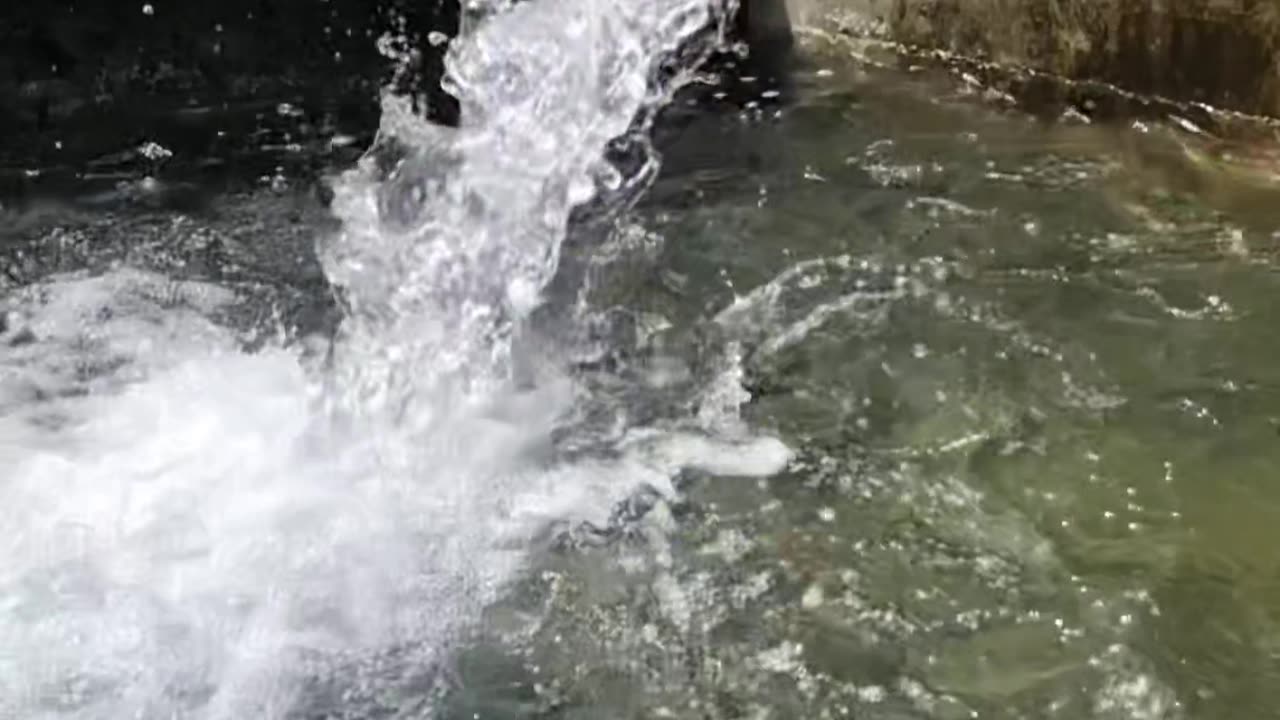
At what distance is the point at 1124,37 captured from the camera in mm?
5586

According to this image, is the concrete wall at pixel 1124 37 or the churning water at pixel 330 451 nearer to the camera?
the churning water at pixel 330 451

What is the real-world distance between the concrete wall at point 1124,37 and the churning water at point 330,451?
1.43m

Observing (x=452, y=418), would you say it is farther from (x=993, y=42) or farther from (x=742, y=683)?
(x=993, y=42)

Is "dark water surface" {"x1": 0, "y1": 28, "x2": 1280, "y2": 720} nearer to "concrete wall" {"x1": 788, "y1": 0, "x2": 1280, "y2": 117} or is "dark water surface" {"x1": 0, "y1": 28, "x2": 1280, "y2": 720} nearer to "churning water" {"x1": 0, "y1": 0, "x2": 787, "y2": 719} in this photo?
"churning water" {"x1": 0, "y1": 0, "x2": 787, "y2": 719}

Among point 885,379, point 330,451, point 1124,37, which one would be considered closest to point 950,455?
point 885,379

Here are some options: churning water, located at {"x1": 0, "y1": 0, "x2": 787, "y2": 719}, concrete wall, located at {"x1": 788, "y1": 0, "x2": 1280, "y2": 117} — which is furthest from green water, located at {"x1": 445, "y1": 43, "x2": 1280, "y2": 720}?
concrete wall, located at {"x1": 788, "y1": 0, "x2": 1280, "y2": 117}

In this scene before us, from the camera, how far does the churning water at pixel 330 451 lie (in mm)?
3146

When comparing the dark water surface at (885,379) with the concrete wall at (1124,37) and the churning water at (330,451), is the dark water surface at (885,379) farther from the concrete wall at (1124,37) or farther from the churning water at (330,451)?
the concrete wall at (1124,37)

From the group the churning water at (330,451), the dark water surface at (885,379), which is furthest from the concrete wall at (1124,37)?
the churning water at (330,451)

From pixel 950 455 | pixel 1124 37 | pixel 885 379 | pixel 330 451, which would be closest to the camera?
pixel 950 455

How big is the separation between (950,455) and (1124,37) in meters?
2.49

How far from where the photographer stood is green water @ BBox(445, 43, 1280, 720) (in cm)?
305

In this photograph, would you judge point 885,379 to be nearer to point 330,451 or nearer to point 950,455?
point 950,455

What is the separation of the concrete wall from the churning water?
1.43m
